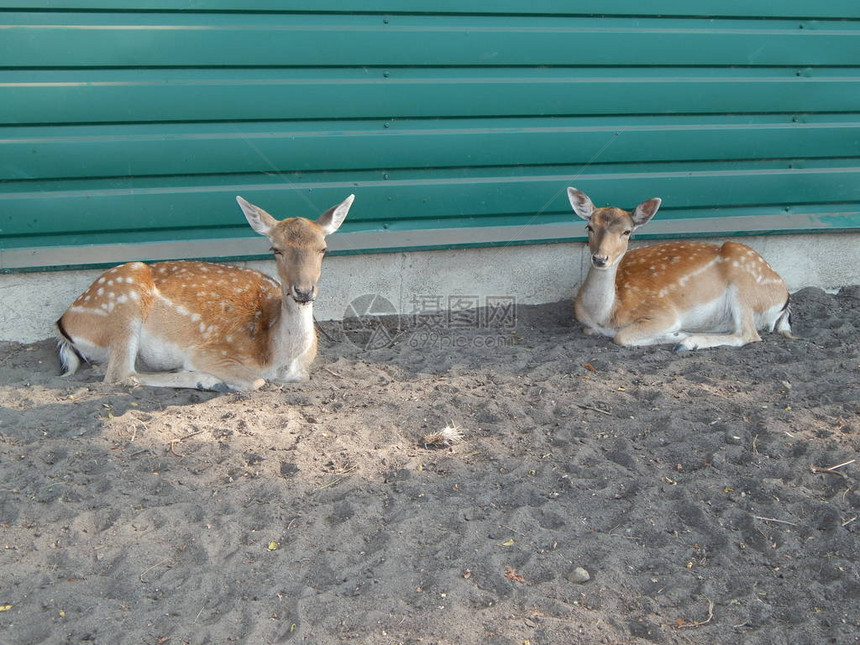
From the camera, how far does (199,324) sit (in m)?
5.19

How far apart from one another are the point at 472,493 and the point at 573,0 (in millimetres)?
3650

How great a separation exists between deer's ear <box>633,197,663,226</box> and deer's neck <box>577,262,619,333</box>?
0.35 metres

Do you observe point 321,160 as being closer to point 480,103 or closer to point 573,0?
point 480,103

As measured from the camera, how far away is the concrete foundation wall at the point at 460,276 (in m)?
5.34

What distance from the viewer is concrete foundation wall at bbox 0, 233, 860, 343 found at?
534 centimetres

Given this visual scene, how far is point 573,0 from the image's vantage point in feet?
18.7

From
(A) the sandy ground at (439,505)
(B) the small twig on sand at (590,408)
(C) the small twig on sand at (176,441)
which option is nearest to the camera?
(A) the sandy ground at (439,505)

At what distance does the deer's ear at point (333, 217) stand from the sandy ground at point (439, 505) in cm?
88

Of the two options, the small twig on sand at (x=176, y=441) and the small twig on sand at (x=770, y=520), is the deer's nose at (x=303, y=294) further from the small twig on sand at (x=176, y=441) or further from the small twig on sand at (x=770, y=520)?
the small twig on sand at (x=770, y=520)

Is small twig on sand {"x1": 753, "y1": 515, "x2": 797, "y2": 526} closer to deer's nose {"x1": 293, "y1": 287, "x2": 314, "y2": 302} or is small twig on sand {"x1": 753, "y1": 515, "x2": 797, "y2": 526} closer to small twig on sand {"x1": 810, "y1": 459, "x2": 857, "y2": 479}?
small twig on sand {"x1": 810, "y1": 459, "x2": 857, "y2": 479}

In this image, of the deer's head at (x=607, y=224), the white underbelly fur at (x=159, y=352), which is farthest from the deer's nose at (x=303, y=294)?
the deer's head at (x=607, y=224)

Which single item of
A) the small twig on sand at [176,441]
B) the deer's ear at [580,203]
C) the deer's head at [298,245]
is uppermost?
the deer's ear at [580,203]

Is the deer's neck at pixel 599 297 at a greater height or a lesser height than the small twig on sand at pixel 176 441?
greater

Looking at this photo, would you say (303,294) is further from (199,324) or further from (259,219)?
(199,324)
